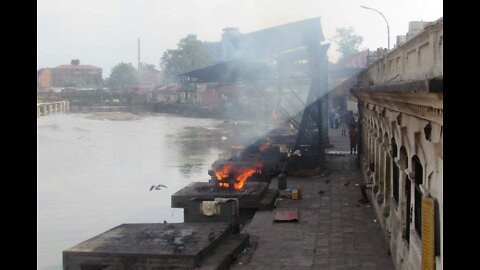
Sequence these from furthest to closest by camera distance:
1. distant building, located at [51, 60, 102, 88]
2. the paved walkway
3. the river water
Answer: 1. distant building, located at [51, 60, 102, 88]
2. the river water
3. the paved walkway

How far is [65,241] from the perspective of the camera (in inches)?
630

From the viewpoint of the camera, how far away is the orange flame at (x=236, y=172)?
17547 millimetres

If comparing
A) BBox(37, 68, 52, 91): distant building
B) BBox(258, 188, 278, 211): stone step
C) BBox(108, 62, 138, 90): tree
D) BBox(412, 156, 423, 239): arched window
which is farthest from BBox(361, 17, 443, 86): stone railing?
BBox(37, 68, 52, 91): distant building

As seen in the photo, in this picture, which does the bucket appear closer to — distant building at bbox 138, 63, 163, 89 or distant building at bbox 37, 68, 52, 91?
distant building at bbox 37, 68, 52, 91

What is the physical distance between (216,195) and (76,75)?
145690mm

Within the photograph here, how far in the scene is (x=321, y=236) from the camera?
12.9 m

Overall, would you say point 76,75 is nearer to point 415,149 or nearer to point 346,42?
point 346,42

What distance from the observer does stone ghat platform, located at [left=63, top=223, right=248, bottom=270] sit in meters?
10.3

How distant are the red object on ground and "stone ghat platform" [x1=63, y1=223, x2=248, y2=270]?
105 inches

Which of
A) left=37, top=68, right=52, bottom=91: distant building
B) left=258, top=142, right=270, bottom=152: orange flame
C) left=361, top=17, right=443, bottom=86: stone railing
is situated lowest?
left=258, top=142, right=270, bottom=152: orange flame

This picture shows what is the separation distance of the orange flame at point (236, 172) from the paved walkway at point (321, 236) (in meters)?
1.76
